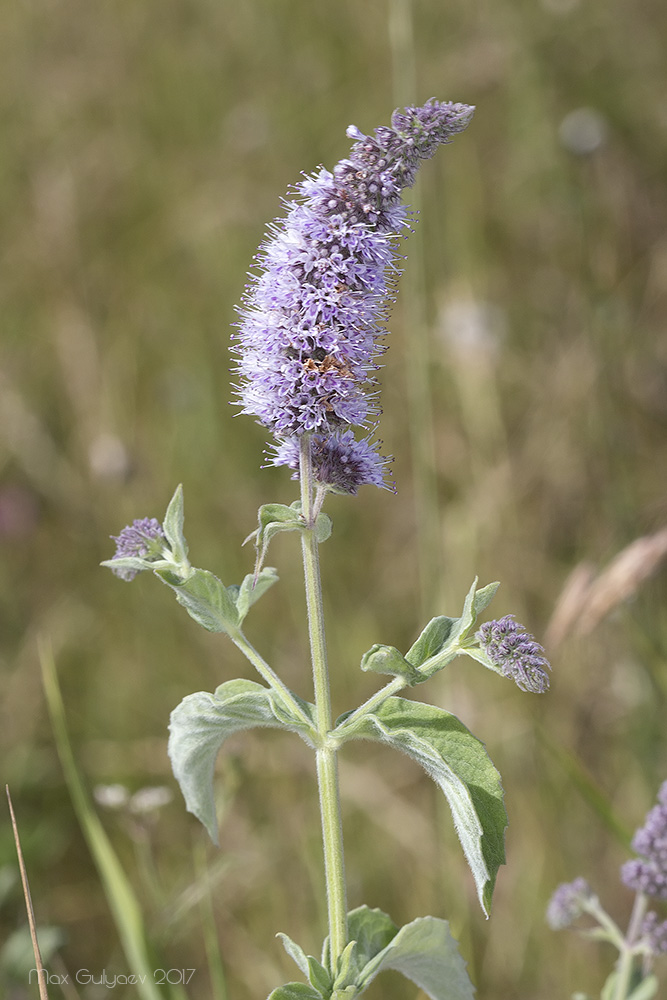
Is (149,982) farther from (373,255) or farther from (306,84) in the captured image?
(306,84)

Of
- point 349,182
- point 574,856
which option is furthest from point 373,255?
point 574,856

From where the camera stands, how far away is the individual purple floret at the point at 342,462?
2.03 meters

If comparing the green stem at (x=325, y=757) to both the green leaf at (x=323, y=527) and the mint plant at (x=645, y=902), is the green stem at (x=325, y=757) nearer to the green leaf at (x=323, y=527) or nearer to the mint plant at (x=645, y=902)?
the green leaf at (x=323, y=527)

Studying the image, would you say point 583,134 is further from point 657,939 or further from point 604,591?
point 657,939

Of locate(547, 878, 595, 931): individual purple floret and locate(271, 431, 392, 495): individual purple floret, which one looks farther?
locate(547, 878, 595, 931): individual purple floret

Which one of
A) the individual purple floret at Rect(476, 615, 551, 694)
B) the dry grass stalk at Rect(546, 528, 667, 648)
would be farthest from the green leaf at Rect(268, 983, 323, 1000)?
the dry grass stalk at Rect(546, 528, 667, 648)

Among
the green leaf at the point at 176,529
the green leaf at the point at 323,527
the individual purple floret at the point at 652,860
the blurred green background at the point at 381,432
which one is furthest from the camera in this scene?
the blurred green background at the point at 381,432

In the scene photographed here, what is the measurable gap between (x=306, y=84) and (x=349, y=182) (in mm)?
5129

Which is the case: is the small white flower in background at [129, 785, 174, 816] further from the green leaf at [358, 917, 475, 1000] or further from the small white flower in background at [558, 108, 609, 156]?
the small white flower in background at [558, 108, 609, 156]

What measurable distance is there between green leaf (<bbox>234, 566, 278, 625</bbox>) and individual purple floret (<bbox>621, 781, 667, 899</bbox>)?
3.66ft

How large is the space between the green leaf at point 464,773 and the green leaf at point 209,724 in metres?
0.17

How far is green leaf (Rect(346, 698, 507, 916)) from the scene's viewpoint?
67.9 inches

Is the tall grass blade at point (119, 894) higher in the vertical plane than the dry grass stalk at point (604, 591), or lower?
lower

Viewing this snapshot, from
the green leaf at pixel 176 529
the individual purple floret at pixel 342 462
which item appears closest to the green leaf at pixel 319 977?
the green leaf at pixel 176 529
